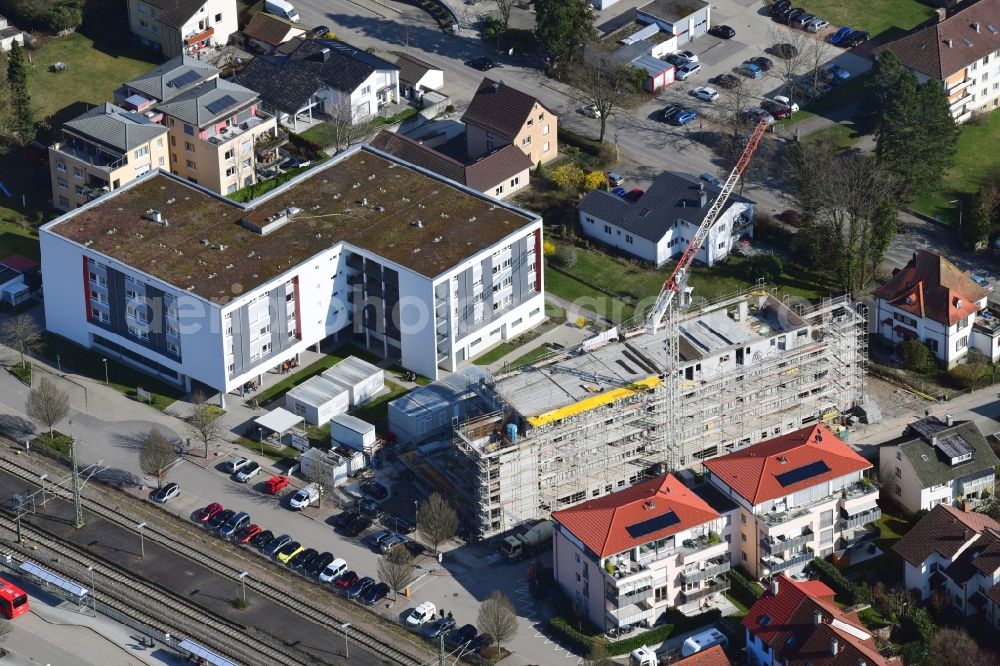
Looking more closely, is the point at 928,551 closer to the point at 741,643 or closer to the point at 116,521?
the point at 741,643

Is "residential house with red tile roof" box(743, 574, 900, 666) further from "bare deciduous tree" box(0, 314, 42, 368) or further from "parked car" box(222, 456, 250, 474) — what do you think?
"bare deciduous tree" box(0, 314, 42, 368)

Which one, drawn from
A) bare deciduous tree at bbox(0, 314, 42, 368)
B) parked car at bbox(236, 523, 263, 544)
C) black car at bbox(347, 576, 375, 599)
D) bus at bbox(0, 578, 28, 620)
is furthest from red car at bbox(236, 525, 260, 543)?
bare deciduous tree at bbox(0, 314, 42, 368)

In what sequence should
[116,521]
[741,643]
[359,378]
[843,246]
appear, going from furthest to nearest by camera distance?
[843,246] < [359,378] < [116,521] < [741,643]

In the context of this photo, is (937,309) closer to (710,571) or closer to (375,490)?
(710,571)

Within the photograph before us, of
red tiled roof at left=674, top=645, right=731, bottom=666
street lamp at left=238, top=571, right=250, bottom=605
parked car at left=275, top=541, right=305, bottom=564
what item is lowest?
street lamp at left=238, top=571, right=250, bottom=605

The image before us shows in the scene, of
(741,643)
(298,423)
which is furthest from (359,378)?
(741,643)

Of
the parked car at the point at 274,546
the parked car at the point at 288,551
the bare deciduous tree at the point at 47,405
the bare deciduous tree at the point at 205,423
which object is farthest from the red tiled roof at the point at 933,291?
the bare deciduous tree at the point at 47,405
